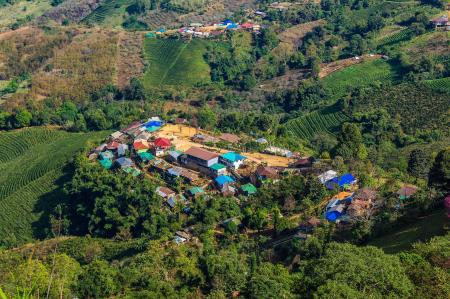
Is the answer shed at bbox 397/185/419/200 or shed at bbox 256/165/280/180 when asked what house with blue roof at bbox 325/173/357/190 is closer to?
shed at bbox 397/185/419/200

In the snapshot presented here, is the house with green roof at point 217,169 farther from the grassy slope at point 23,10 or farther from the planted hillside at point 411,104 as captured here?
the grassy slope at point 23,10

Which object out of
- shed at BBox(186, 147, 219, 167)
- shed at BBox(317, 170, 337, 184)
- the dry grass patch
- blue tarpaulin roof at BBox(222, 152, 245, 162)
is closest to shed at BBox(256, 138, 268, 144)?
blue tarpaulin roof at BBox(222, 152, 245, 162)

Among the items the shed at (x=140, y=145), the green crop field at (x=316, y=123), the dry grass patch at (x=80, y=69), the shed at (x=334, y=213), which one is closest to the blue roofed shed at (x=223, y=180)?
the shed at (x=334, y=213)

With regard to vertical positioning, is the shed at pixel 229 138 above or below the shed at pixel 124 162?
below

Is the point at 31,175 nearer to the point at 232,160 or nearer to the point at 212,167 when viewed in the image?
the point at 212,167

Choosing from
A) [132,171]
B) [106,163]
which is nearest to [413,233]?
[132,171]

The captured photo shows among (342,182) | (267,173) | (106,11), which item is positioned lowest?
(106,11)

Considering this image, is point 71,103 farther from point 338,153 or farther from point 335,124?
point 338,153
